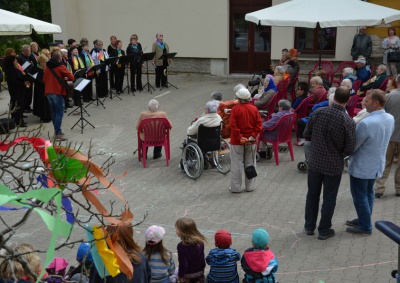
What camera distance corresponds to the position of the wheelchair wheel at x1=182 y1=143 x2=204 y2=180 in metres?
9.76

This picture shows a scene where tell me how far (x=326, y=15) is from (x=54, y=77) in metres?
5.87

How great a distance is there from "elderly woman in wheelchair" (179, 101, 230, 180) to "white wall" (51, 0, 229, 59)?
10851mm

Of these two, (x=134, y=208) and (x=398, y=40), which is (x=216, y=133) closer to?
(x=134, y=208)

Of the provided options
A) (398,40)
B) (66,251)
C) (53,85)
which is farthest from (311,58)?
(66,251)

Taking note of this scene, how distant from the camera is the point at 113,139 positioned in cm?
1270

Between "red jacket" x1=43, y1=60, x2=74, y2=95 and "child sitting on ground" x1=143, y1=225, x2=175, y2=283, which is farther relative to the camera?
"red jacket" x1=43, y1=60, x2=74, y2=95

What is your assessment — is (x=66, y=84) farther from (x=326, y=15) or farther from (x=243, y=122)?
(x=326, y=15)

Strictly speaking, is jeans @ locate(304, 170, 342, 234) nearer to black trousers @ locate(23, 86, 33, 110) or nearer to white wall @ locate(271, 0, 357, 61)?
black trousers @ locate(23, 86, 33, 110)

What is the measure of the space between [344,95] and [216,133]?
10.6 feet

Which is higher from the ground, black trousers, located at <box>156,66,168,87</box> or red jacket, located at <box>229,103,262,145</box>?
red jacket, located at <box>229,103,262,145</box>

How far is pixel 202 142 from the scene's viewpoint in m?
9.73

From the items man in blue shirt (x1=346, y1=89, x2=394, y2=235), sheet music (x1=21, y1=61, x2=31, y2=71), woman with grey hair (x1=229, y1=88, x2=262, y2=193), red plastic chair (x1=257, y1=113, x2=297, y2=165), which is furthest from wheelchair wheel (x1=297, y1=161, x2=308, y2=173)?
sheet music (x1=21, y1=61, x2=31, y2=71)

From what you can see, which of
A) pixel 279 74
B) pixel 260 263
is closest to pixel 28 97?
pixel 279 74

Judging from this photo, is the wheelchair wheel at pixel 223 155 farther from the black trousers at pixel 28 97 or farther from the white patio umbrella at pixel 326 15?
the black trousers at pixel 28 97
